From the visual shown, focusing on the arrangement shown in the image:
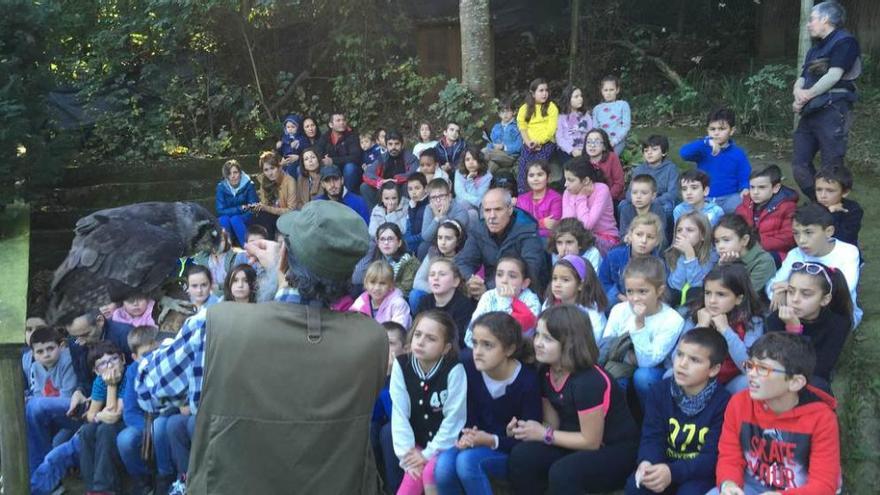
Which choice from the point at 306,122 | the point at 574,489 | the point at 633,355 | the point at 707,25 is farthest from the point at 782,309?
the point at 707,25

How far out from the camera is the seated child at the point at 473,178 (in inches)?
267

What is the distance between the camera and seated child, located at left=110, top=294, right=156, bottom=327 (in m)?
5.12

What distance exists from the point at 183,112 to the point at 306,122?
9.22 ft

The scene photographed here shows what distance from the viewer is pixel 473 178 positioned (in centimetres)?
689

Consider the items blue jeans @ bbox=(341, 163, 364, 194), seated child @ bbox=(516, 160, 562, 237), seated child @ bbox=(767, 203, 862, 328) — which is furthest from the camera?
blue jeans @ bbox=(341, 163, 364, 194)

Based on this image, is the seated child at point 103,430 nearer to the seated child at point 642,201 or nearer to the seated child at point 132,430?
the seated child at point 132,430

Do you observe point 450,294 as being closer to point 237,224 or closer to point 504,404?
point 504,404

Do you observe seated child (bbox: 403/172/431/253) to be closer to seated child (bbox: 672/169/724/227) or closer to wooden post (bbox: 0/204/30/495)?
seated child (bbox: 672/169/724/227)

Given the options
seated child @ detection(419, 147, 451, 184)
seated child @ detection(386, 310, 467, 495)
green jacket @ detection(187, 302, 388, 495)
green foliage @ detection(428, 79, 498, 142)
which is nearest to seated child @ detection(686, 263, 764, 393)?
seated child @ detection(386, 310, 467, 495)

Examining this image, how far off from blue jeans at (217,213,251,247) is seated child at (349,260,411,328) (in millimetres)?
2700

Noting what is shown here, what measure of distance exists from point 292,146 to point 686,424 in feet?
20.4

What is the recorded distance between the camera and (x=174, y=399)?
2.23m

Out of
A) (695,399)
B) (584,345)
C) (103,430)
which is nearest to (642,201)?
(584,345)

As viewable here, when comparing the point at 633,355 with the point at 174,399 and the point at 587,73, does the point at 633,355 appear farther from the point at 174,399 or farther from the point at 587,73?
the point at 587,73
